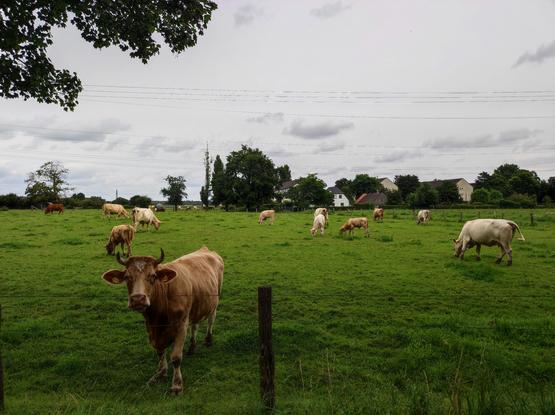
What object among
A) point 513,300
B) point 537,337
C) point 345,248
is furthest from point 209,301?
point 345,248

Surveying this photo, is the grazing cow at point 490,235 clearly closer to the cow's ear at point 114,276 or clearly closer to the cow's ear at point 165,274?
the cow's ear at point 165,274

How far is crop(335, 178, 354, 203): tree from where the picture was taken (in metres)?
124

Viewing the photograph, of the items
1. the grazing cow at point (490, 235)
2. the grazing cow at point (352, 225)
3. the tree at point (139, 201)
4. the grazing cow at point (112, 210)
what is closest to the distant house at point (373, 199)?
the tree at point (139, 201)

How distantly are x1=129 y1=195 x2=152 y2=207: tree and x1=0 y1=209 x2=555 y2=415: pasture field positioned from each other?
218ft

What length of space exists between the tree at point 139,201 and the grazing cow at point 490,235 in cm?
6999

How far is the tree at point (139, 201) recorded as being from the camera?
79131mm

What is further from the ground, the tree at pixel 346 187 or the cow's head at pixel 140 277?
the tree at pixel 346 187

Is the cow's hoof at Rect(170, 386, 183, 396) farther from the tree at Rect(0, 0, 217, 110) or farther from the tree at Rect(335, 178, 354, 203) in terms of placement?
the tree at Rect(335, 178, 354, 203)

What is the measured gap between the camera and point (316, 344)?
24.6ft

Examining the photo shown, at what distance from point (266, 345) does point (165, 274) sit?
189 centimetres

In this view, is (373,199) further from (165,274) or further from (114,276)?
(114,276)

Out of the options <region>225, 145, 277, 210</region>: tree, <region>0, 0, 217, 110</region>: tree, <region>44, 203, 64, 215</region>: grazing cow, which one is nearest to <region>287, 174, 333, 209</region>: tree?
<region>225, 145, 277, 210</region>: tree

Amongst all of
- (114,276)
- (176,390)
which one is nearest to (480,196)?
(176,390)

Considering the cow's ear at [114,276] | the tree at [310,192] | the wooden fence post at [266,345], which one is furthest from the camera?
the tree at [310,192]
